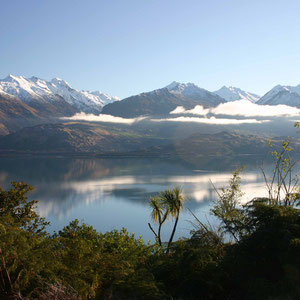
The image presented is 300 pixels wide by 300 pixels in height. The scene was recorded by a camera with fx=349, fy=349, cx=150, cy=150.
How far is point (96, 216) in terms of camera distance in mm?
73375

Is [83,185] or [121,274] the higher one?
[121,274]

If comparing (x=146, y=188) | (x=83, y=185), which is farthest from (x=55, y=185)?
(x=146, y=188)

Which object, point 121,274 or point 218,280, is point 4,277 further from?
point 218,280

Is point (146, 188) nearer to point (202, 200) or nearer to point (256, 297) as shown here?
point (202, 200)

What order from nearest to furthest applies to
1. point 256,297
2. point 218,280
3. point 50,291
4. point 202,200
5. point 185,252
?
point 50,291 → point 256,297 → point 218,280 → point 185,252 → point 202,200

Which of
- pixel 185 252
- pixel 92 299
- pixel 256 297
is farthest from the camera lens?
pixel 185 252

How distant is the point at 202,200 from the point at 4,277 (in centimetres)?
8023

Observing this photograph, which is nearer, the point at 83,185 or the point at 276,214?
the point at 276,214

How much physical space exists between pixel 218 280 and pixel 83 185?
387 feet

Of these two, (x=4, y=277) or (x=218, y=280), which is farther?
(x=218, y=280)

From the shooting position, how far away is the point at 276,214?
11.9m

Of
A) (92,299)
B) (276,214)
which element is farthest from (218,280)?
(92,299)

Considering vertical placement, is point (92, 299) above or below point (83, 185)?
above

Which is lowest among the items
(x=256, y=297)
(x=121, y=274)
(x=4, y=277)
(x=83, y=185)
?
(x=83, y=185)
